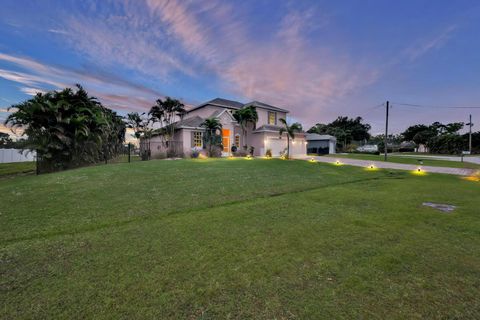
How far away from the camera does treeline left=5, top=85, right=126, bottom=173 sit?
12172 mm

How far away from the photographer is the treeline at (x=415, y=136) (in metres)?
37.1

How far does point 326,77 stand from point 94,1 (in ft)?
58.3

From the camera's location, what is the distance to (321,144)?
32688mm

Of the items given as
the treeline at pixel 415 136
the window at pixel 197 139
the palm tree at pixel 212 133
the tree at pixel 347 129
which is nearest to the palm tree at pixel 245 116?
the palm tree at pixel 212 133

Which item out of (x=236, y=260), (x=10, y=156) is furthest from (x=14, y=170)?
(x=236, y=260)

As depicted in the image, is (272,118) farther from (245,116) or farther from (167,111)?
(167,111)

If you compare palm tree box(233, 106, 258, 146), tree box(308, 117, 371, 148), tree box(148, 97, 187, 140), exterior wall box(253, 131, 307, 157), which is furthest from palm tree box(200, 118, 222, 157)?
tree box(308, 117, 371, 148)

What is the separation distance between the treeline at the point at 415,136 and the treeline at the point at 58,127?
39730 mm

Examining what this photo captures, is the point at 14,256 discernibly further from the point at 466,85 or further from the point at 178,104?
the point at 466,85

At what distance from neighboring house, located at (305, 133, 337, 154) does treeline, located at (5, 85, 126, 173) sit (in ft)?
95.8

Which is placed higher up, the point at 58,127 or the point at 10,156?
the point at 58,127

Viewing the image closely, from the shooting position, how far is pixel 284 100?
29.4m

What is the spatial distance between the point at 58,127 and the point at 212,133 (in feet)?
38.2

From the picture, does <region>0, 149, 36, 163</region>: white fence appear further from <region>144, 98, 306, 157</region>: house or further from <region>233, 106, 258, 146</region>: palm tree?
<region>233, 106, 258, 146</region>: palm tree
